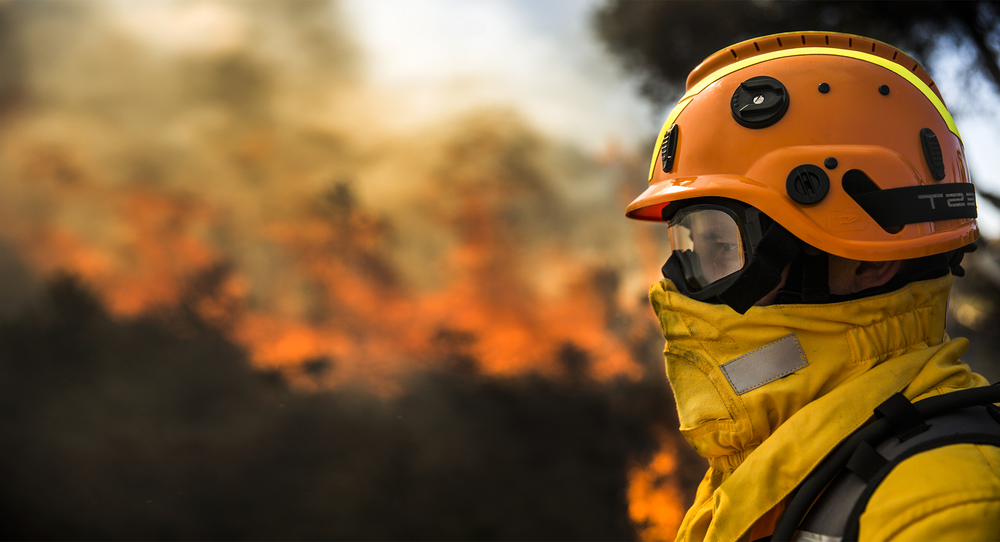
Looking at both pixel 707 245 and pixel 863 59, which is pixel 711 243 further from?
pixel 863 59

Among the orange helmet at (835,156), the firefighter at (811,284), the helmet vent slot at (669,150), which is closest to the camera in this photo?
the firefighter at (811,284)

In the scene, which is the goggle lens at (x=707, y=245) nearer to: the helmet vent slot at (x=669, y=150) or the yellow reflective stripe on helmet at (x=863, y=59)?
the helmet vent slot at (x=669, y=150)

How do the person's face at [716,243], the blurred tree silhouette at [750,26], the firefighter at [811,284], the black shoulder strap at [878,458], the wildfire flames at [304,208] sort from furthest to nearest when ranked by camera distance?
the wildfire flames at [304,208], the blurred tree silhouette at [750,26], the person's face at [716,243], the firefighter at [811,284], the black shoulder strap at [878,458]

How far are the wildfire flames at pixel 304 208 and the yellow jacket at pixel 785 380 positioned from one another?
8484mm

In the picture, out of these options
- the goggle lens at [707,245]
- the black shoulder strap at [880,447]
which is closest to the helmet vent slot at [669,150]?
the goggle lens at [707,245]

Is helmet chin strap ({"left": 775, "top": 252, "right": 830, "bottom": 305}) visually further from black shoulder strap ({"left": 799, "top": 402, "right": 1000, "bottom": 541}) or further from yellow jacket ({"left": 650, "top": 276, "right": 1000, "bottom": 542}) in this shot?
black shoulder strap ({"left": 799, "top": 402, "right": 1000, "bottom": 541})

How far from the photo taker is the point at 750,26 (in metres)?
8.64

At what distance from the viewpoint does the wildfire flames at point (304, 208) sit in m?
8.61

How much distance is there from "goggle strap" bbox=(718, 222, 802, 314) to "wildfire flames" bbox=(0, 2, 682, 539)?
28.2 feet

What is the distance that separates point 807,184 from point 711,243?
33cm

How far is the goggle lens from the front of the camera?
168 cm

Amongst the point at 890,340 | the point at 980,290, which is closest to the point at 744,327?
the point at 890,340

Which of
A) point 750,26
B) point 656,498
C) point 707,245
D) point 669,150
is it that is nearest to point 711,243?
point 707,245

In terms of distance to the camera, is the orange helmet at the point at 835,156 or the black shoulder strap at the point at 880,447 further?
the orange helmet at the point at 835,156
